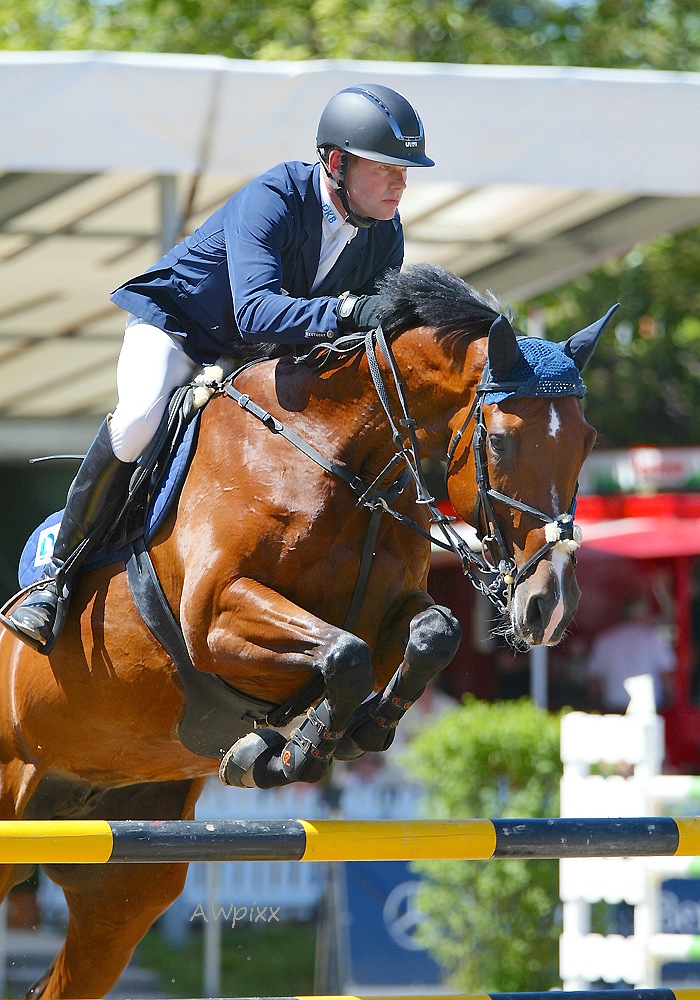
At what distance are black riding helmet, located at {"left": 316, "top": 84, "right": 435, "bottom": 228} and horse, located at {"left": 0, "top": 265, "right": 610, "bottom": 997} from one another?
31cm

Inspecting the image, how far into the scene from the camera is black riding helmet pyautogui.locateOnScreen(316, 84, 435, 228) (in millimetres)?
3711

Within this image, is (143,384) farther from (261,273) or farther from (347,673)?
(347,673)

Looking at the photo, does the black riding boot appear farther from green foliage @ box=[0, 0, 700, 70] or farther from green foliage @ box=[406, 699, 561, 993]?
green foliage @ box=[0, 0, 700, 70]

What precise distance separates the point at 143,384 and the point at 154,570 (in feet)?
→ 1.76

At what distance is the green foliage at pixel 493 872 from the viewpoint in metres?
7.67

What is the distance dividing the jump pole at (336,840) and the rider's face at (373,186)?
5.49 ft

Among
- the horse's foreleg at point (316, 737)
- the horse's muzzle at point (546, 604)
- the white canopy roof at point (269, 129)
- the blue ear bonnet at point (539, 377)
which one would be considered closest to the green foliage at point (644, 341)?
the white canopy roof at point (269, 129)

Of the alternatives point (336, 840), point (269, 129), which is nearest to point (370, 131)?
point (336, 840)

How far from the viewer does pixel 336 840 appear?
3.17 meters

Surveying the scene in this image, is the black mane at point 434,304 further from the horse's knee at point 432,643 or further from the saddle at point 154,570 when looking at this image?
the horse's knee at point 432,643

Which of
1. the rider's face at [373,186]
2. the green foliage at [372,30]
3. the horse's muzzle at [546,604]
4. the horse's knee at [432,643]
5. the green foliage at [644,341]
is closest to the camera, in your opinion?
the horse's muzzle at [546,604]

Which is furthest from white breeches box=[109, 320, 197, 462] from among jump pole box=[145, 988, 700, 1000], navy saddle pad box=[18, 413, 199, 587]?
jump pole box=[145, 988, 700, 1000]

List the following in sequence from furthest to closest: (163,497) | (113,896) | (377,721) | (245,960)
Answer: (245,960)
(113,896)
(163,497)
(377,721)

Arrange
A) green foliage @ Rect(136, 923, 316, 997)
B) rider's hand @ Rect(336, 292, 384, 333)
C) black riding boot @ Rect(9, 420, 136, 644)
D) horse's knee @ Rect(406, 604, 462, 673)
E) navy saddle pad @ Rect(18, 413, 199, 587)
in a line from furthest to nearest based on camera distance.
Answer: green foliage @ Rect(136, 923, 316, 997)
black riding boot @ Rect(9, 420, 136, 644)
navy saddle pad @ Rect(18, 413, 199, 587)
rider's hand @ Rect(336, 292, 384, 333)
horse's knee @ Rect(406, 604, 462, 673)
